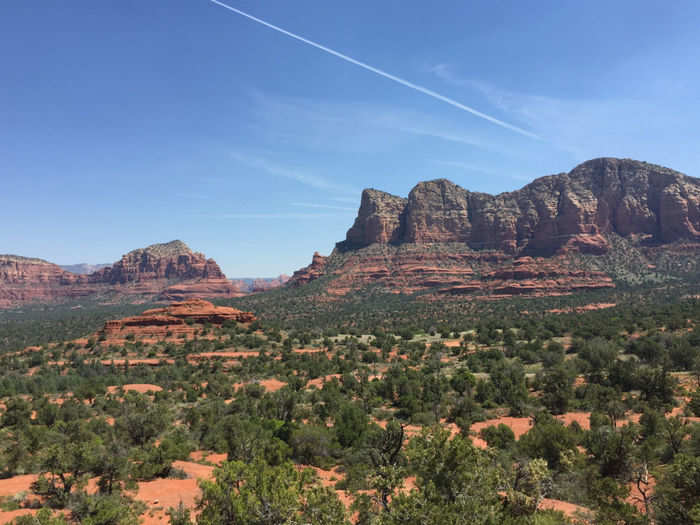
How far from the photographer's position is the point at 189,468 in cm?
2064

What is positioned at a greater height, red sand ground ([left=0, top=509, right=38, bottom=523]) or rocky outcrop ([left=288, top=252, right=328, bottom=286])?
rocky outcrop ([left=288, top=252, right=328, bottom=286])

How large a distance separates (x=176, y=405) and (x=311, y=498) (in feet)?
99.4

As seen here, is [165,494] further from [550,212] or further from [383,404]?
[550,212]

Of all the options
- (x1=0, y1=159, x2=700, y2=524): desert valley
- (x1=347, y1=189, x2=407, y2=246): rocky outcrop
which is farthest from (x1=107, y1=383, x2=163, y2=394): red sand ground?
(x1=347, y1=189, x2=407, y2=246): rocky outcrop

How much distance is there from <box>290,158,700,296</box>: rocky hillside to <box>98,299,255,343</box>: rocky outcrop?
182ft

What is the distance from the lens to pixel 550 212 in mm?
145250

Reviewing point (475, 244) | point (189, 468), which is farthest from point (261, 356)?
point (475, 244)

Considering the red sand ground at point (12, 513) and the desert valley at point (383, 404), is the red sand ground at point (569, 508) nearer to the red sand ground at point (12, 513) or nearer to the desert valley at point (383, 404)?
the desert valley at point (383, 404)

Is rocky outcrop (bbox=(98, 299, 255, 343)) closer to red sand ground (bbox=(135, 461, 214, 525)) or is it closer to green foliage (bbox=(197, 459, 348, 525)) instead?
red sand ground (bbox=(135, 461, 214, 525))

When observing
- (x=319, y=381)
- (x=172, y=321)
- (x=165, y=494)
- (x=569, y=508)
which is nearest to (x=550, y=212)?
(x=319, y=381)

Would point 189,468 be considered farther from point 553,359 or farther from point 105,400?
point 553,359

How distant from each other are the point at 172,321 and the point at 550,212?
137 m

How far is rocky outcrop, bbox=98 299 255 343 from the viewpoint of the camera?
68.2 m

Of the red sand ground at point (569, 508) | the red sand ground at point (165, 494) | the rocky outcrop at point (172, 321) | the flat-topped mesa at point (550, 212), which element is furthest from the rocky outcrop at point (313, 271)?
the red sand ground at point (569, 508)
